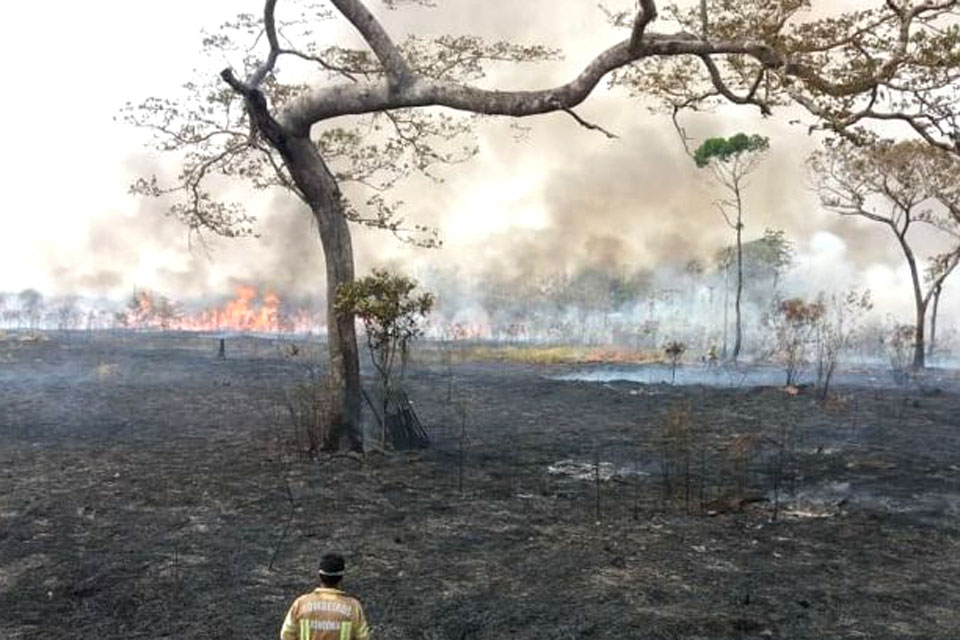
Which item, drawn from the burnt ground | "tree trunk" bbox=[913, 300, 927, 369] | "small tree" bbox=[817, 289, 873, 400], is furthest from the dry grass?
the burnt ground

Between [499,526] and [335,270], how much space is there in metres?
6.81

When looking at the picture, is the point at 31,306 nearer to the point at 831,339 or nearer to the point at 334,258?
the point at 831,339

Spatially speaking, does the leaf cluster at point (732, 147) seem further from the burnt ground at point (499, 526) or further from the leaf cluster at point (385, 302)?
the leaf cluster at point (385, 302)

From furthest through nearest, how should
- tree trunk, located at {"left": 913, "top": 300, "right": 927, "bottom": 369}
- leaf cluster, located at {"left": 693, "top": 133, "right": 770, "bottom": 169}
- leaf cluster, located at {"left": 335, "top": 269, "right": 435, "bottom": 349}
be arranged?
1. leaf cluster, located at {"left": 693, "top": 133, "right": 770, "bottom": 169}
2. tree trunk, located at {"left": 913, "top": 300, "right": 927, "bottom": 369}
3. leaf cluster, located at {"left": 335, "top": 269, "right": 435, "bottom": 349}

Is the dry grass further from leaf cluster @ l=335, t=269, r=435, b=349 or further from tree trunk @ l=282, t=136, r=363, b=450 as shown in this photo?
leaf cluster @ l=335, t=269, r=435, b=349

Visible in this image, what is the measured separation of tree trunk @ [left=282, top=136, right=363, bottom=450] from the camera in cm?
1492

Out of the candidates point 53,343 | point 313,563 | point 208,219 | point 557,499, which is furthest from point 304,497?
point 53,343

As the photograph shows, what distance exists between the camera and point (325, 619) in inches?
189

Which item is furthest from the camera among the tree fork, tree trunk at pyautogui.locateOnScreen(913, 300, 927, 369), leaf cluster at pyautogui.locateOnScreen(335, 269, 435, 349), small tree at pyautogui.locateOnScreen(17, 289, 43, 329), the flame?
the flame

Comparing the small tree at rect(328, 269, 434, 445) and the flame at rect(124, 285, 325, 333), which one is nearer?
the small tree at rect(328, 269, 434, 445)

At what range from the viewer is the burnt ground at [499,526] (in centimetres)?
734

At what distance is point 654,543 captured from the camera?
9547 millimetres

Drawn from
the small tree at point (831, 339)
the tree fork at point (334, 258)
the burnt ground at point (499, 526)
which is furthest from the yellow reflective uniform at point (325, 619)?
the small tree at point (831, 339)

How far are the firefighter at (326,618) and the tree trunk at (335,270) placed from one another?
1002cm
